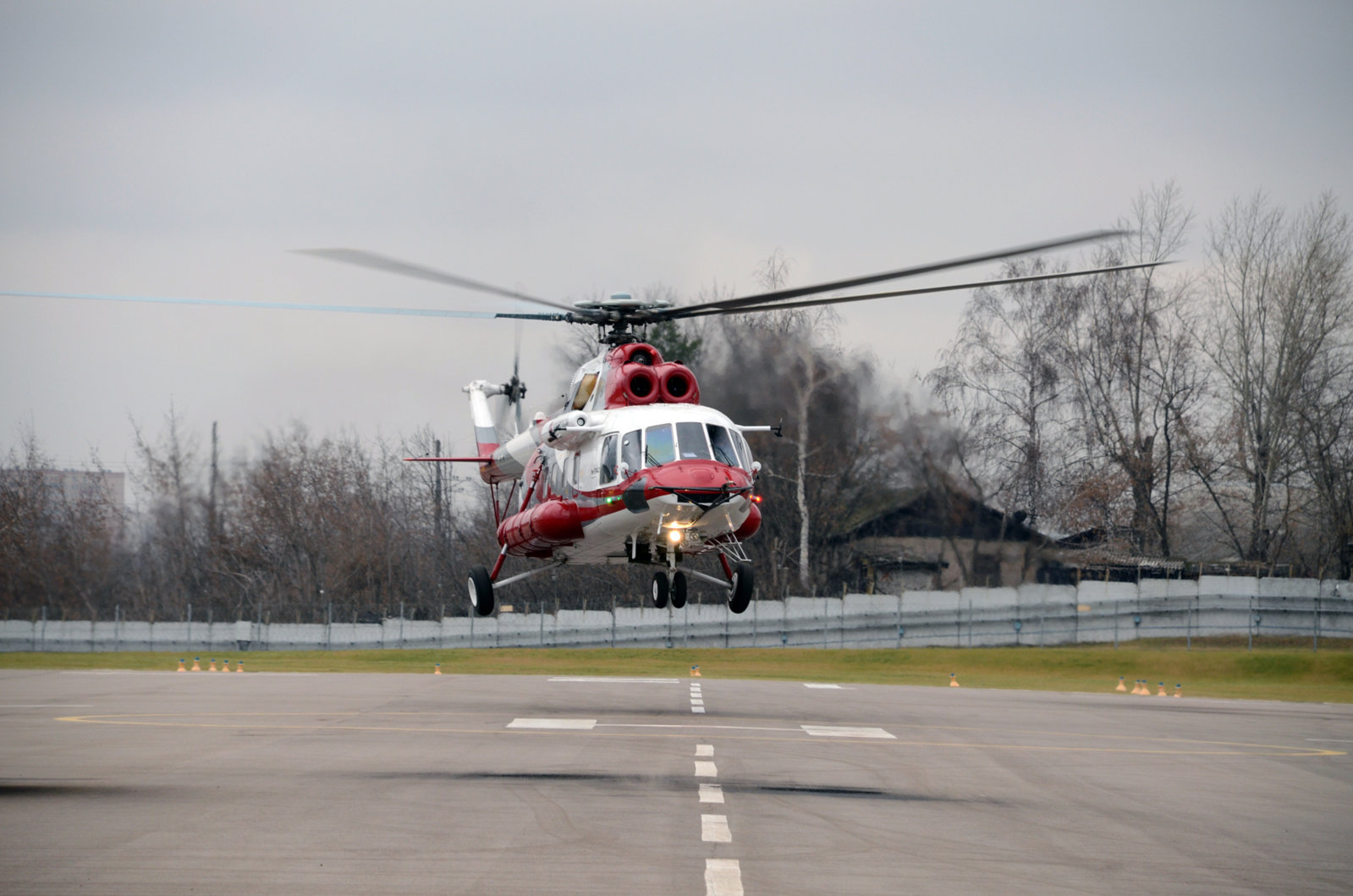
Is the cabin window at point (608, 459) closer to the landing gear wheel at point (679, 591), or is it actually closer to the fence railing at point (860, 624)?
the landing gear wheel at point (679, 591)

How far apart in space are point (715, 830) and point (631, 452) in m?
10.9

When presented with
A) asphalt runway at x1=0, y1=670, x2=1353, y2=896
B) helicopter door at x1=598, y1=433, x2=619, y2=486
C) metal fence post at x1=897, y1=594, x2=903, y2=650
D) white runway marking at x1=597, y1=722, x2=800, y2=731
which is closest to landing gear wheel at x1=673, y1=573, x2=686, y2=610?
helicopter door at x1=598, y1=433, x2=619, y2=486

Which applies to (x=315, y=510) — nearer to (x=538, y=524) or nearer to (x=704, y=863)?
(x=538, y=524)

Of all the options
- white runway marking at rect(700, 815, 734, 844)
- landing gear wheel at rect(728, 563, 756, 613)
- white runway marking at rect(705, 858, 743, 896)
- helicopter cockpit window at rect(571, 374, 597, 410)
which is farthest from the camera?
helicopter cockpit window at rect(571, 374, 597, 410)

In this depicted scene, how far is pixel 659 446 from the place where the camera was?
19.6m

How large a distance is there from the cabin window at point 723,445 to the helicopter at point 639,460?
0.07 feet

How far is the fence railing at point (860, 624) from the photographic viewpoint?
44.1m

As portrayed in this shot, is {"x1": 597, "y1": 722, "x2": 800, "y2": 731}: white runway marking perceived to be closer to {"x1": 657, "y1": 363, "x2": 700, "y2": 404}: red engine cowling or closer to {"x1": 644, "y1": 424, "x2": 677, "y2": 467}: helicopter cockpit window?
{"x1": 644, "y1": 424, "x2": 677, "y2": 467}: helicopter cockpit window

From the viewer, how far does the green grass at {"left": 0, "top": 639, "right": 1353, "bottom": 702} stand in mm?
34438

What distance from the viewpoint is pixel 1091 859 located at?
8758 millimetres

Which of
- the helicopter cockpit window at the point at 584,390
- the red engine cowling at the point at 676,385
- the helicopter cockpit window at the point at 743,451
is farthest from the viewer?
the helicopter cockpit window at the point at 584,390

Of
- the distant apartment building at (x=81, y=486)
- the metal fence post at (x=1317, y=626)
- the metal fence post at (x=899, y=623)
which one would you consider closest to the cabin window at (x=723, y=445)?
the metal fence post at (x=899, y=623)

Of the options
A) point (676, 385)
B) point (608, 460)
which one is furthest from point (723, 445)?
point (608, 460)

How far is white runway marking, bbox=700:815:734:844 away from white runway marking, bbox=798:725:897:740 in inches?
260
